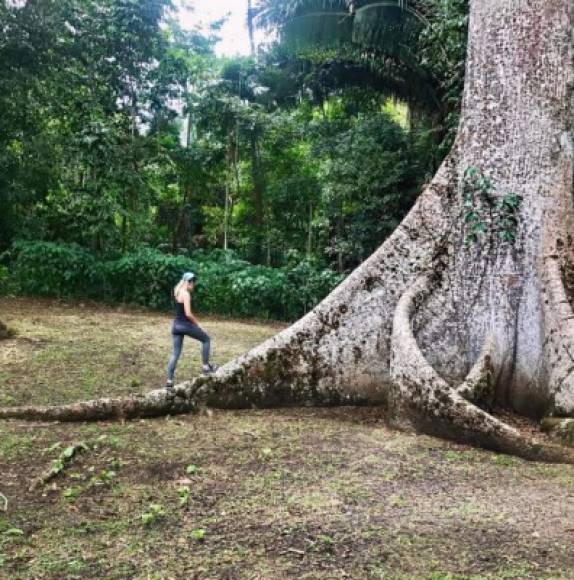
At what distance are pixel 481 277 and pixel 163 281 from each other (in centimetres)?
961

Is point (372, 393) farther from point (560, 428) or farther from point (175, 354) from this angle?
point (175, 354)

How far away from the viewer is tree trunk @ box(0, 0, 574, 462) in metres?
5.74

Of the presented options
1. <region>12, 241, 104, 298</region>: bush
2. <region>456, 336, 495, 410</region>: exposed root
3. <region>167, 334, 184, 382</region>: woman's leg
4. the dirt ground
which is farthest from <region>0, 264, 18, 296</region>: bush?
<region>456, 336, 495, 410</region>: exposed root

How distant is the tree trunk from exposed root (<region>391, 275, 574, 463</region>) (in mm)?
116

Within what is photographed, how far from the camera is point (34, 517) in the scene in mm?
3709

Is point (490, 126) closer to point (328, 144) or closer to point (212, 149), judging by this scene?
point (328, 144)

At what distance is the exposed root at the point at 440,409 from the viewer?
466cm

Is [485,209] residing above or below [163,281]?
Result: above

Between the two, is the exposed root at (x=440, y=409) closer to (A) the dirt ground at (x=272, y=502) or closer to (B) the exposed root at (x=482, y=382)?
(B) the exposed root at (x=482, y=382)

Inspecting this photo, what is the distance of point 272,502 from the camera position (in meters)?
3.86

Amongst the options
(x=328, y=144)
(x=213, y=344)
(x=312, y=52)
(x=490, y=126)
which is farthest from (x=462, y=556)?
(x=312, y=52)

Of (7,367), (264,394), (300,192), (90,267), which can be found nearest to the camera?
(264,394)

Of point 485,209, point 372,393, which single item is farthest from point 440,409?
point 485,209

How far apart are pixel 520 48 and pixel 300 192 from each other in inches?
441
